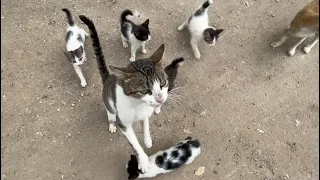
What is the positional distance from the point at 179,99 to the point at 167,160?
73 centimetres

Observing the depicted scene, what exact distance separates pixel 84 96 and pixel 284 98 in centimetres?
194

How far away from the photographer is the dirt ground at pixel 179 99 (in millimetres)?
3607

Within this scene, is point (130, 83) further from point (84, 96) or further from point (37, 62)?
point (37, 62)

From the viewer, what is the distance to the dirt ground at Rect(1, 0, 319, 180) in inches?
142

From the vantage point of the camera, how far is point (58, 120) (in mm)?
3732

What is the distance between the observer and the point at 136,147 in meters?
3.20

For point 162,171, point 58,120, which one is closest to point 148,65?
point 162,171

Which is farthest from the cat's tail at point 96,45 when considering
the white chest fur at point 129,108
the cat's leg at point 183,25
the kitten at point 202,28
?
the cat's leg at point 183,25

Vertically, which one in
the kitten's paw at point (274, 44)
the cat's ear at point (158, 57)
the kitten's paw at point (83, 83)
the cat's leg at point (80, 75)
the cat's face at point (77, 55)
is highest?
the cat's ear at point (158, 57)

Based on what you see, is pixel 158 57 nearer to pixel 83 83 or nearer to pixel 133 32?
pixel 133 32

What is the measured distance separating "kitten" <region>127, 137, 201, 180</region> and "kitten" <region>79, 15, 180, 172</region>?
215 millimetres

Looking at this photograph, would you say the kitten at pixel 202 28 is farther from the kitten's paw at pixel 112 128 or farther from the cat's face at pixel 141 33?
the kitten's paw at pixel 112 128

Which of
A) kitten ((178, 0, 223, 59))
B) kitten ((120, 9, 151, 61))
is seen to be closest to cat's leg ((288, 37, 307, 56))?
kitten ((178, 0, 223, 59))

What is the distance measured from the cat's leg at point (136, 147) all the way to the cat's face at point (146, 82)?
19.3 inches
